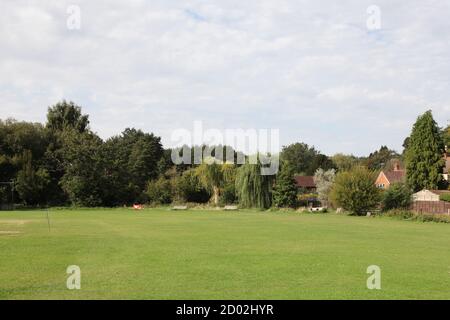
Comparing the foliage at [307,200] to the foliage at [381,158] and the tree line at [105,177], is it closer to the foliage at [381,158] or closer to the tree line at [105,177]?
the tree line at [105,177]

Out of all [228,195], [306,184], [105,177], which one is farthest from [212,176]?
[306,184]

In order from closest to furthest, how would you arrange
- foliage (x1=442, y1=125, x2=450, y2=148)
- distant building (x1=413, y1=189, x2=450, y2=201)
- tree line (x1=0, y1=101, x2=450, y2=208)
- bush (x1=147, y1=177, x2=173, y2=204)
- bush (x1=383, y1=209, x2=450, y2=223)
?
bush (x1=383, y1=209, x2=450, y2=223)
tree line (x1=0, y1=101, x2=450, y2=208)
distant building (x1=413, y1=189, x2=450, y2=201)
foliage (x1=442, y1=125, x2=450, y2=148)
bush (x1=147, y1=177, x2=173, y2=204)

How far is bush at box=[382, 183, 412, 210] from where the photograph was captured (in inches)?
1866

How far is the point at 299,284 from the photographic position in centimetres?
1178

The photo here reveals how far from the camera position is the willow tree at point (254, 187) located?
56.0m

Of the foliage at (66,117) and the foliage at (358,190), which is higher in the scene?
the foliage at (66,117)

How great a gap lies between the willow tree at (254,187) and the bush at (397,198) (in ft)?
45.1

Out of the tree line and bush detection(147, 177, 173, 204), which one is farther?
bush detection(147, 177, 173, 204)

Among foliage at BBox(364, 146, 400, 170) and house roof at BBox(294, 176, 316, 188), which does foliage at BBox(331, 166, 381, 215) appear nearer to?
house roof at BBox(294, 176, 316, 188)

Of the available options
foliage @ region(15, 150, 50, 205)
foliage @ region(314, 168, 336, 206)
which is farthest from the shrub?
foliage @ region(15, 150, 50, 205)

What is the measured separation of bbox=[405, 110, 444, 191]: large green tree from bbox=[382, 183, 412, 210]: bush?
56.4 ft

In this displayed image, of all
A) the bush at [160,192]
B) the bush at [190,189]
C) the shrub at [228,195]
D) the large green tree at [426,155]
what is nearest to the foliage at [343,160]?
the large green tree at [426,155]

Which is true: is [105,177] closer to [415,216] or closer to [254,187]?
[254,187]
